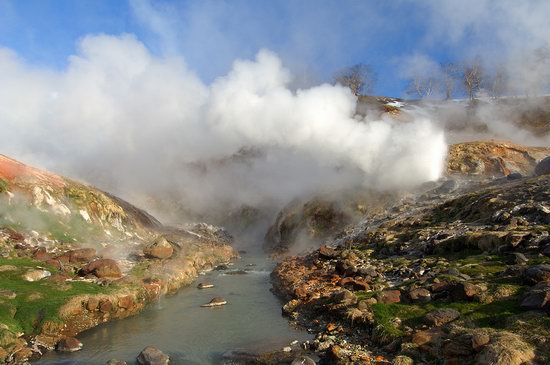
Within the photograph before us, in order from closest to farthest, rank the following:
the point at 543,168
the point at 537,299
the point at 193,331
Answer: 1. the point at 537,299
2. the point at 193,331
3. the point at 543,168

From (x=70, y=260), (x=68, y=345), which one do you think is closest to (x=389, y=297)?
(x=68, y=345)

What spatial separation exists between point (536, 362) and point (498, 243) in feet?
32.8

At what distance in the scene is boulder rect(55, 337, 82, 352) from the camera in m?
14.4

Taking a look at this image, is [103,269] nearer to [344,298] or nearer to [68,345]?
[68,345]

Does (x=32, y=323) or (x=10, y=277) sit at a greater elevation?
(x=10, y=277)

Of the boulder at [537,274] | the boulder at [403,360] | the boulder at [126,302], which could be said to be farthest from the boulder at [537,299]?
the boulder at [126,302]

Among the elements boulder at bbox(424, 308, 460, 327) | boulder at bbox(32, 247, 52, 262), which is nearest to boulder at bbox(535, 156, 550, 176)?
boulder at bbox(424, 308, 460, 327)

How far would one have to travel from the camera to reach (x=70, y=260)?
874 inches

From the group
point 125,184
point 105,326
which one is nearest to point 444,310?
point 105,326

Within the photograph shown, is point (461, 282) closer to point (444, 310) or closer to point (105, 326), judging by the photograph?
point (444, 310)

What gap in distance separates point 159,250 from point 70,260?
558 centimetres

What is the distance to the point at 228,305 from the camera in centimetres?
1995

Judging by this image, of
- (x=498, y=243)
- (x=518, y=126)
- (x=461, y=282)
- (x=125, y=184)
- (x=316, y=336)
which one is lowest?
(x=316, y=336)

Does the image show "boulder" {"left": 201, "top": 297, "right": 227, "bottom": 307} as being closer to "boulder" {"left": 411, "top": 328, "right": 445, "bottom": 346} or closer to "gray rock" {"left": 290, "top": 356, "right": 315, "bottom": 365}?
"gray rock" {"left": 290, "top": 356, "right": 315, "bottom": 365}
